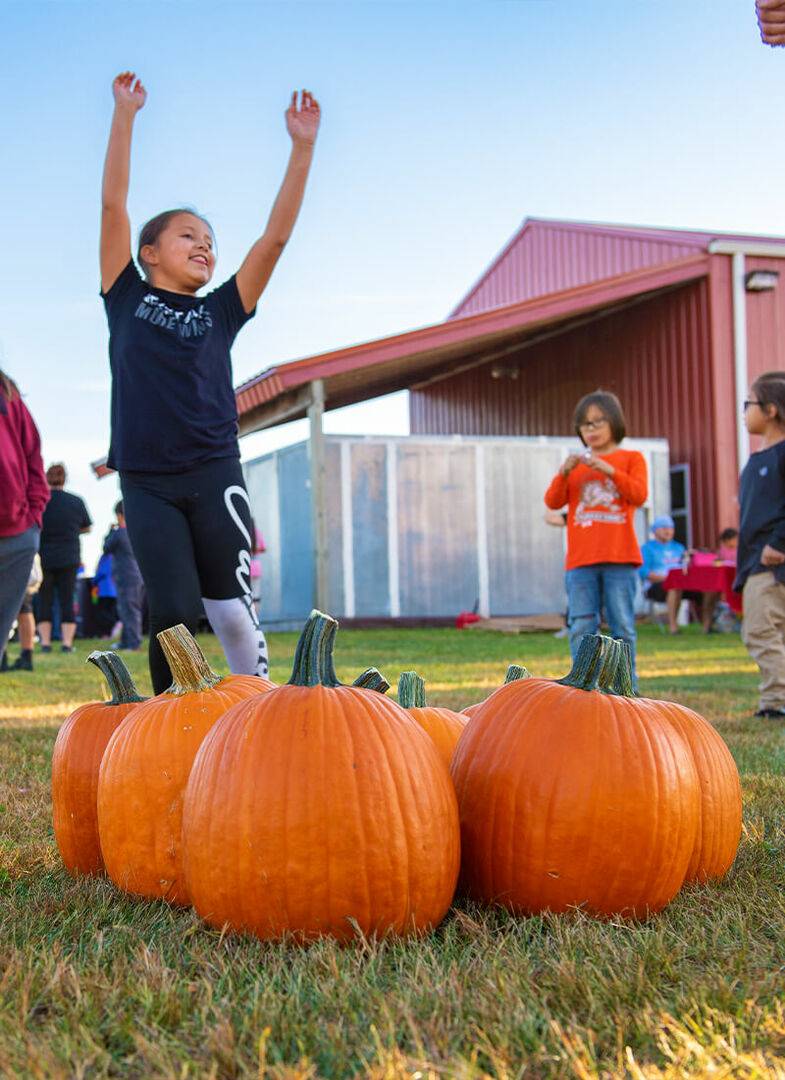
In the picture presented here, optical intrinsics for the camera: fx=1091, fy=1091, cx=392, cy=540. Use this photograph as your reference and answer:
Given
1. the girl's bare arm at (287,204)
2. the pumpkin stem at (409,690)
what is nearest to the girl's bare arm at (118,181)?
the girl's bare arm at (287,204)

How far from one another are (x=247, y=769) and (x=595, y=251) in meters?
20.3

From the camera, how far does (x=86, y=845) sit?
89.8 inches

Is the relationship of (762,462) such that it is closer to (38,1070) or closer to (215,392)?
(215,392)

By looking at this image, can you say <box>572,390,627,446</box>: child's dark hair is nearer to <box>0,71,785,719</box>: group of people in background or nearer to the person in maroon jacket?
<box>0,71,785,719</box>: group of people in background

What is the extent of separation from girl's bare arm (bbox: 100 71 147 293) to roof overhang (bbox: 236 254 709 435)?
1056cm

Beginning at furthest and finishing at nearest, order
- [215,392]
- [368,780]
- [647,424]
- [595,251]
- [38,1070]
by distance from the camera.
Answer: [595,251]
[647,424]
[215,392]
[368,780]
[38,1070]

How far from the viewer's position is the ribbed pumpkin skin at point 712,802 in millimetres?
2156

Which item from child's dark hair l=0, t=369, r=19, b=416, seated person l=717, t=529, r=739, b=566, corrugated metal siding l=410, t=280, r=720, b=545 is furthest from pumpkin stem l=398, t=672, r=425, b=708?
corrugated metal siding l=410, t=280, r=720, b=545

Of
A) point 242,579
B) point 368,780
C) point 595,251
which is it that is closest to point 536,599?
point 595,251

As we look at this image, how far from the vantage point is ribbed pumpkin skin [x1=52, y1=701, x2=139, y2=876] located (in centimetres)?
228

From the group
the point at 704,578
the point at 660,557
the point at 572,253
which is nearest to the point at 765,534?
the point at 704,578

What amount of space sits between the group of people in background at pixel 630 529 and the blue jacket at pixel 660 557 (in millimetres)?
8766

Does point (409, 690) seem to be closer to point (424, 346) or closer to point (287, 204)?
point (287, 204)

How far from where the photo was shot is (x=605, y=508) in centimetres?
529
